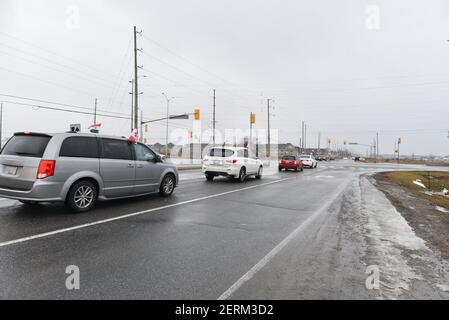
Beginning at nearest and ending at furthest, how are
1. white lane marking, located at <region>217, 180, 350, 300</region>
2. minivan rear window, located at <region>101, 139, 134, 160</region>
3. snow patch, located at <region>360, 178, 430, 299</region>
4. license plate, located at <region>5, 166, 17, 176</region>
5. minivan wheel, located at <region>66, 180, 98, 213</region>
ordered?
white lane marking, located at <region>217, 180, 350, 300</region> → snow patch, located at <region>360, 178, 430, 299</region> → license plate, located at <region>5, 166, 17, 176</region> → minivan wheel, located at <region>66, 180, 98, 213</region> → minivan rear window, located at <region>101, 139, 134, 160</region>

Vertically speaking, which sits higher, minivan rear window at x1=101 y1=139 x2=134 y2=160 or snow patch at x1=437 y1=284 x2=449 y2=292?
Result: minivan rear window at x1=101 y1=139 x2=134 y2=160

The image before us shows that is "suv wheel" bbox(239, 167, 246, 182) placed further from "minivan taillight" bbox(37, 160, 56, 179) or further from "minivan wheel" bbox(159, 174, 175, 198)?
"minivan taillight" bbox(37, 160, 56, 179)

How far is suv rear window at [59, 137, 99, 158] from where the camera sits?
661cm

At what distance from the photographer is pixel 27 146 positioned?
6.50m

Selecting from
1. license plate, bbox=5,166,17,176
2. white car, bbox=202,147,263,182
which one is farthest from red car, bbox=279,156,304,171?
license plate, bbox=5,166,17,176

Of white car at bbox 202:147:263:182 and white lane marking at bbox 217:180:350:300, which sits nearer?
white lane marking at bbox 217:180:350:300

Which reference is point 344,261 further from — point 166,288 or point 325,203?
point 325,203

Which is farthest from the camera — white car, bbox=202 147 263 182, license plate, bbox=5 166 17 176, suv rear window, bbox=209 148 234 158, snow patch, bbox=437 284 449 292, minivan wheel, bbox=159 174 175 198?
suv rear window, bbox=209 148 234 158

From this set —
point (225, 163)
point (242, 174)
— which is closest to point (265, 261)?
point (225, 163)

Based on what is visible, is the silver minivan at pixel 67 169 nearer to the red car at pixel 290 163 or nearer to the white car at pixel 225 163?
the white car at pixel 225 163

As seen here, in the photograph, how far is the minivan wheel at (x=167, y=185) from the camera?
9.48 m

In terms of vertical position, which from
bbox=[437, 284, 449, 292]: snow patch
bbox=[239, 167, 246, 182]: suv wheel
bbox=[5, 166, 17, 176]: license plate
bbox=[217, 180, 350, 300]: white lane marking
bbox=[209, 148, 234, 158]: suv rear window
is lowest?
Result: bbox=[437, 284, 449, 292]: snow patch

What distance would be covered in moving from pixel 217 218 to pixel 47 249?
350 cm

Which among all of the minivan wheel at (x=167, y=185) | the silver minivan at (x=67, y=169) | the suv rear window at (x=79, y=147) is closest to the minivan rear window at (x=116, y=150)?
the silver minivan at (x=67, y=169)
